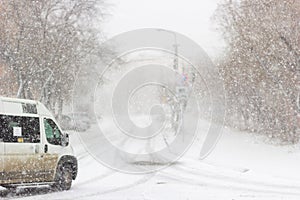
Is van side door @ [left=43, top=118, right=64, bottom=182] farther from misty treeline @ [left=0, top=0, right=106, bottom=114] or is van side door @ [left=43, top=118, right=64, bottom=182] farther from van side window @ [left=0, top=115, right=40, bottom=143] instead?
misty treeline @ [left=0, top=0, right=106, bottom=114]

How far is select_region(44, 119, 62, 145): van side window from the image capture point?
13258mm

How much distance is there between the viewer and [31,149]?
12336mm

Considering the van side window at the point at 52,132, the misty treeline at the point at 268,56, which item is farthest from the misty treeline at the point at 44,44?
the van side window at the point at 52,132

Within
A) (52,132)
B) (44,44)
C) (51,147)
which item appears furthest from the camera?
(44,44)

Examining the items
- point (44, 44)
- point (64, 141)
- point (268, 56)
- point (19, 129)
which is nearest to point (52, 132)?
point (64, 141)

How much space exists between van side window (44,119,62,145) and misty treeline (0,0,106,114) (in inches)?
782

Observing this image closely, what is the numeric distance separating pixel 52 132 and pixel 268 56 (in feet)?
60.3

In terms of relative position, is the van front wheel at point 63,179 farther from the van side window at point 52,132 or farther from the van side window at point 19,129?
the van side window at point 19,129

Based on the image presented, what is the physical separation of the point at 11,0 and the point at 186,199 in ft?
79.8

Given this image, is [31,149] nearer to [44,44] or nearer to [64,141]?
[64,141]

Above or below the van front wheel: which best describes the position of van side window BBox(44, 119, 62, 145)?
above

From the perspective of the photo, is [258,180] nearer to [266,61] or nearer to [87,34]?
[266,61]

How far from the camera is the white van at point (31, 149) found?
1162cm

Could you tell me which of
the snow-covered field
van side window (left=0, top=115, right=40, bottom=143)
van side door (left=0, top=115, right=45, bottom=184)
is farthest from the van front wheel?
van side window (left=0, top=115, right=40, bottom=143)
